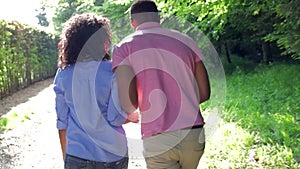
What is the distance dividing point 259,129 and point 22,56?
9537mm

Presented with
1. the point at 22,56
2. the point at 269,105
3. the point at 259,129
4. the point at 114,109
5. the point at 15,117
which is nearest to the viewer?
the point at 114,109

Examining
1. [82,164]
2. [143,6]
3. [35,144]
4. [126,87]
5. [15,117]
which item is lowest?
[15,117]

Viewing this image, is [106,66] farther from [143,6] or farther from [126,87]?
[143,6]

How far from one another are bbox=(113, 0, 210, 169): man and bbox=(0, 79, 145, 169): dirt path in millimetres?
652

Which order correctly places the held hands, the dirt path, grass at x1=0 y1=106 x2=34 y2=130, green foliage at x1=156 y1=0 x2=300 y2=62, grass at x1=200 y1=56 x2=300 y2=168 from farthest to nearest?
1. grass at x1=0 y1=106 x2=34 y2=130
2. green foliage at x1=156 y1=0 x2=300 y2=62
3. the dirt path
4. grass at x1=200 y1=56 x2=300 y2=168
5. the held hands

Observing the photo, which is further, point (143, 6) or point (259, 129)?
point (259, 129)

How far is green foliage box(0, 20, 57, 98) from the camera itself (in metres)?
10.7

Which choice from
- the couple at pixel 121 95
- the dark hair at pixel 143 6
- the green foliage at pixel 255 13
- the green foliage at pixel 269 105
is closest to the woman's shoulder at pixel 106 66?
the couple at pixel 121 95

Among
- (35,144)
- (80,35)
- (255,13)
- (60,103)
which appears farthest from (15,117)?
(80,35)

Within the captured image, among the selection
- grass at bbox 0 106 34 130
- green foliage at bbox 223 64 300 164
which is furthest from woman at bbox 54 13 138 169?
grass at bbox 0 106 34 130

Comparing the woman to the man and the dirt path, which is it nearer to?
the man

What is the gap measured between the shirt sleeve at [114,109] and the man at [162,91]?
3 centimetres

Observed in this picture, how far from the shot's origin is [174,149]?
2.24 meters

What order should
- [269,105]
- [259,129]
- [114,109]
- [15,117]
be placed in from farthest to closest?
1. [15,117]
2. [269,105]
3. [259,129]
4. [114,109]
